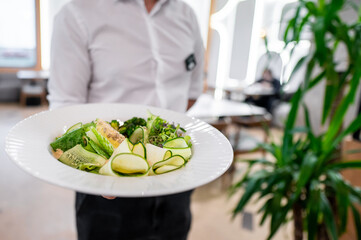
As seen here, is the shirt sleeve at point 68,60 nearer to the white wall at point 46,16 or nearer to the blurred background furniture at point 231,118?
the blurred background furniture at point 231,118

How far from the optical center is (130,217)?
4.08ft

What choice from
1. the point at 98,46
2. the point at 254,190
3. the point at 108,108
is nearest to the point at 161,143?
the point at 108,108

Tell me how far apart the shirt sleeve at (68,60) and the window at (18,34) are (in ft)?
22.6

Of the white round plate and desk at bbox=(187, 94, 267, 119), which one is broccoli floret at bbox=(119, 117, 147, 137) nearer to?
the white round plate

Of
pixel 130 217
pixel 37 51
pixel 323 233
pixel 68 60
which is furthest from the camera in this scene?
pixel 37 51

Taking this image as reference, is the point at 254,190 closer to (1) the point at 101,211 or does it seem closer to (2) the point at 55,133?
(1) the point at 101,211

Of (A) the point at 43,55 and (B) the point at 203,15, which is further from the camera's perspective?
(B) the point at 203,15

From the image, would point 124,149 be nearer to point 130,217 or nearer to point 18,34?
point 130,217

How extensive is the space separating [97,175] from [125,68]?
2.19ft

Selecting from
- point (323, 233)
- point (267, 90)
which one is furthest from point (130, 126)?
Answer: point (267, 90)

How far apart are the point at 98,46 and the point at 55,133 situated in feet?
1.59

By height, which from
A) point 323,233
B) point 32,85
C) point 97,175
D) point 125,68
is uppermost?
point 125,68

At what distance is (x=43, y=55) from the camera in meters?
7.21

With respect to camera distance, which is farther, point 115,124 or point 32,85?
point 32,85
